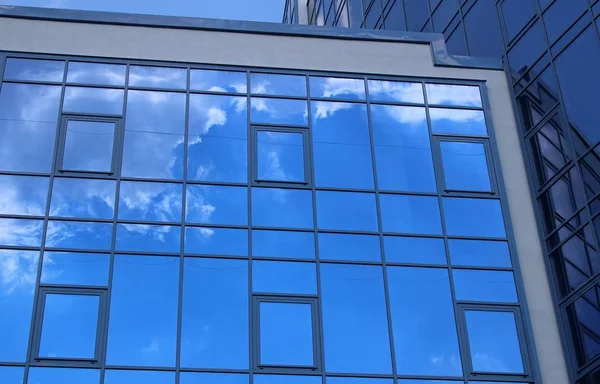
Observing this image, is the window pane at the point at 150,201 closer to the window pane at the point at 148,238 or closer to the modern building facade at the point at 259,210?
the modern building facade at the point at 259,210

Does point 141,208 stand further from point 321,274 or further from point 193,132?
point 321,274

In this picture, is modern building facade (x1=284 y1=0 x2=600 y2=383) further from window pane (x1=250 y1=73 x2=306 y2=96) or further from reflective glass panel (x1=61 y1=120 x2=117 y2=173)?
reflective glass panel (x1=61 y1=120 x2=117 y2=173)

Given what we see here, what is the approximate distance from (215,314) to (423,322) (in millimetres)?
4604

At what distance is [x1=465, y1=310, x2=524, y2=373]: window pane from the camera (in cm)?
2164

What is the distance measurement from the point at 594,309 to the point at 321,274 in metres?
5.99

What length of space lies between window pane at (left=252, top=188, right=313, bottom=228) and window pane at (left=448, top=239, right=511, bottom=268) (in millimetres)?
3440

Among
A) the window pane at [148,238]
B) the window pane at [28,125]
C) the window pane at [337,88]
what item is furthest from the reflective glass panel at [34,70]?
the window pane at [337,88]

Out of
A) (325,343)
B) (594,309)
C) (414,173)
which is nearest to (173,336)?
(325,343)

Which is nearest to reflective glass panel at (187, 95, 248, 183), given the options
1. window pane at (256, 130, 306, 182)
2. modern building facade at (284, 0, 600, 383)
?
window pane at (256, 130, 306, 182)

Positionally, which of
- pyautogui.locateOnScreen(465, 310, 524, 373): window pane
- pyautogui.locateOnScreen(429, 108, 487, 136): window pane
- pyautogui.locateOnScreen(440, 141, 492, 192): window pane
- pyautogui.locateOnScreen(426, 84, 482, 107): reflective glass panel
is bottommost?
pyautogui.locateOnScreen(465, 310, 524, 373): window pane

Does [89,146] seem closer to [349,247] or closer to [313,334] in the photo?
[349,247]

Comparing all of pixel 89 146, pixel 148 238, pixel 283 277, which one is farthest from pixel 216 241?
pixel 89 146

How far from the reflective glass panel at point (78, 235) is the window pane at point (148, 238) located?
31 cm

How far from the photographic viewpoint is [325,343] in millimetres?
21281
